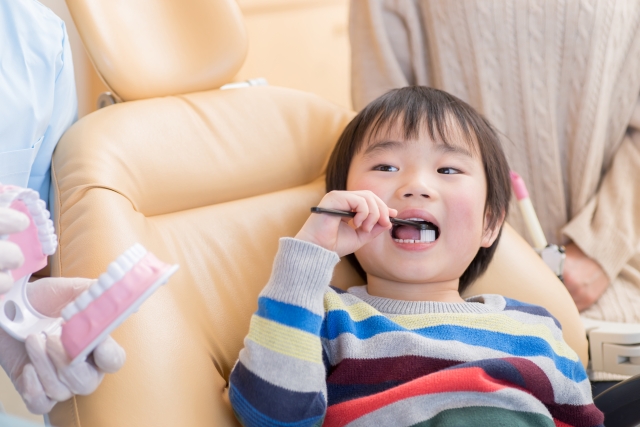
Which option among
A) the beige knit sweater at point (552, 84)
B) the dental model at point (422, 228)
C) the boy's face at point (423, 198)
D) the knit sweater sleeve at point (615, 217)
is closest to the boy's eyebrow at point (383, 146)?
the boy's face at point (423, 198)

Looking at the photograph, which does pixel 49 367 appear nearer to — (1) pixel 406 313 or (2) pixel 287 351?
(2) pixel 287 351

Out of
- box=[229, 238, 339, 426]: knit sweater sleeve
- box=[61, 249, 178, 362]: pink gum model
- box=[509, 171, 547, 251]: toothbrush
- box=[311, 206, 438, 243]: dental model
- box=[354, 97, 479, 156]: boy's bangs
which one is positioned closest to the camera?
box=[61, 249, 178, 362]: pink gum model

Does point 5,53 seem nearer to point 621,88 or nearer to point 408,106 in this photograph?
point 408,106

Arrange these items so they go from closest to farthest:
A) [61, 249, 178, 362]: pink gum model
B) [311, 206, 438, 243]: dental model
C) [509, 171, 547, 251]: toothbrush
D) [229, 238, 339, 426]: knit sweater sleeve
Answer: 1. [61, 249, 178, 362]: pink gum model
2. [229, 238, 339, 426]: knit sweater sleeve
3. [311, 206, 438, 243]: dental model
4. [509, 171, 547, 251]: toothbrush

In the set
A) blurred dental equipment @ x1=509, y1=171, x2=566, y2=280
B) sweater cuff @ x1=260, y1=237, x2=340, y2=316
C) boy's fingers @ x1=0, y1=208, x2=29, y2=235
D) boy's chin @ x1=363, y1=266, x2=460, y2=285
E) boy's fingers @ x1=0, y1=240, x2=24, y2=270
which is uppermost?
boy's fingers @ x1=0, y1=208, x2=29, y2=235

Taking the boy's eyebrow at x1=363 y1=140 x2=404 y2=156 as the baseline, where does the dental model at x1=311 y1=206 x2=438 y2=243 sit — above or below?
below

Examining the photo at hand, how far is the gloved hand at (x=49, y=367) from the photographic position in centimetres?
72

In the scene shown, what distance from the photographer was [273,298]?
2.90 feet

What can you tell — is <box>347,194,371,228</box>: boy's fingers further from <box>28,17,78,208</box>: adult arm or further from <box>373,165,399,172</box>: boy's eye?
<box>28,17,78,208</box>: adult arm

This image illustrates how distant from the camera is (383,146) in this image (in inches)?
42.9

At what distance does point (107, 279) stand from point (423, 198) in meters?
0.53

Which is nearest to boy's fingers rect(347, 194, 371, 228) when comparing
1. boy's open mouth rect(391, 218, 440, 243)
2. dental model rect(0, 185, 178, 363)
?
boy's open mouth rect(391, 218, 440, 243)

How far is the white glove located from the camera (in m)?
0.67

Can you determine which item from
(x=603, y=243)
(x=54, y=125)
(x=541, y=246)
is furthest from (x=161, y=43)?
(x=603, y=243)
